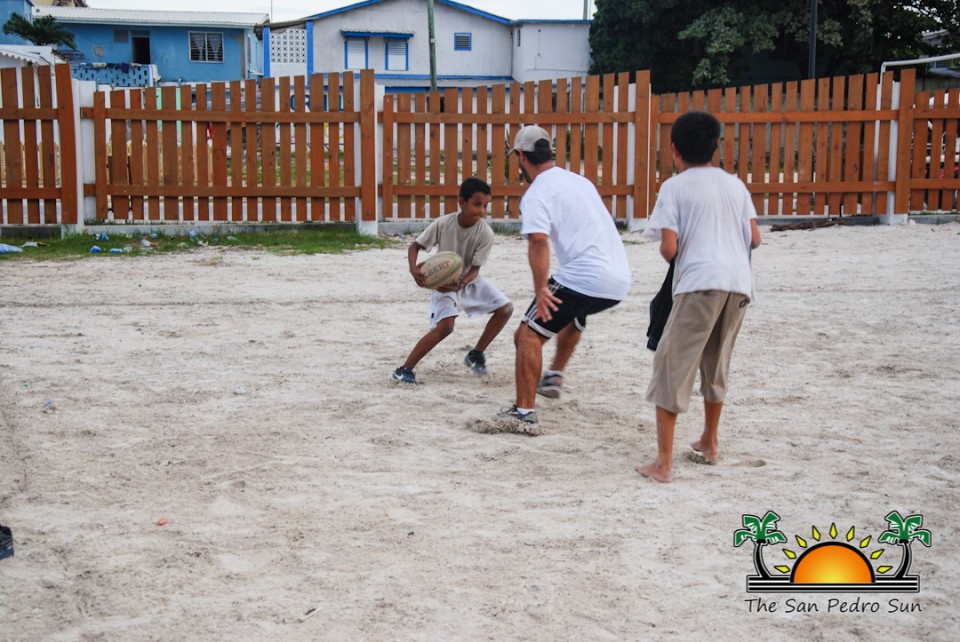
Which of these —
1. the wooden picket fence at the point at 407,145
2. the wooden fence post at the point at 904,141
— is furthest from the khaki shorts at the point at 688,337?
the wooden fence post at the point at 904,141

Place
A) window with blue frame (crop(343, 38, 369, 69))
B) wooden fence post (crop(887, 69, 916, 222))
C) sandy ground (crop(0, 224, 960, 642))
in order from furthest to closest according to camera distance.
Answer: window with blue frame (crop(343, 38, 369, 69)) → wooden fence post (crop(887, 69, 916, 222)) → sandy ground (crop(0, 224, 960, 642))

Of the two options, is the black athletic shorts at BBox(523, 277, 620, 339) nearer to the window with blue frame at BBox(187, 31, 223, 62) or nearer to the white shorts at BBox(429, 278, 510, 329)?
the white shorts at BBox(429, 278, 510, 329)

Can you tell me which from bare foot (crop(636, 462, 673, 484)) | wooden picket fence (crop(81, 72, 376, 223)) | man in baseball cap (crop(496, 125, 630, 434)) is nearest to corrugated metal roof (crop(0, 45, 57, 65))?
wooden picket fence (crop(81, 72, 376, 223))

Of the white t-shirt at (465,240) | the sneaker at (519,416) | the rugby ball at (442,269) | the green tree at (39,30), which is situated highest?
the green tree at (39,30)

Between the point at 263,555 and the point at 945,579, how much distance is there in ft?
8.34

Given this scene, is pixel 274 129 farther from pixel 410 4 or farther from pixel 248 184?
pixel 410 4

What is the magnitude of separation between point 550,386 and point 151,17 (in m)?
47.6

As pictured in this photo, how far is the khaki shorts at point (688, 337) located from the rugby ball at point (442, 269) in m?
1.94

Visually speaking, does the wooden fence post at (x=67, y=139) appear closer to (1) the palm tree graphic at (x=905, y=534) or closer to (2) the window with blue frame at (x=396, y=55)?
(1) the palm tree graphic at (x=905, y=534)

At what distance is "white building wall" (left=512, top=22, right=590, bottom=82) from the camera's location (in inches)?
1849

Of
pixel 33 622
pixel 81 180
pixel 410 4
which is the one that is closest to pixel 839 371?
pixel 33 622

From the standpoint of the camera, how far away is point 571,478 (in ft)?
16.2

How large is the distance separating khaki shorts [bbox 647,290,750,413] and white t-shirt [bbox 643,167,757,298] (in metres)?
0.07

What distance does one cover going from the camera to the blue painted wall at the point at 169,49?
49.0 m
